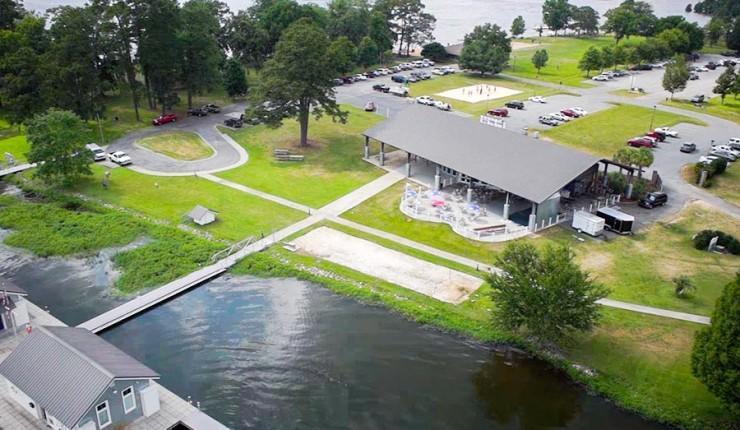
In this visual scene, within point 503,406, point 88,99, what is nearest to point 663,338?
point 503,406

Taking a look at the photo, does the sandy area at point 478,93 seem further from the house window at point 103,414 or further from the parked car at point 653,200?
the house window at point 103,414

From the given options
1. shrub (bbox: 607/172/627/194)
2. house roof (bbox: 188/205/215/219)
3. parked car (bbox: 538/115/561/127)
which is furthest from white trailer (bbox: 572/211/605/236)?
parked car (bbox: 538/115/561/127)

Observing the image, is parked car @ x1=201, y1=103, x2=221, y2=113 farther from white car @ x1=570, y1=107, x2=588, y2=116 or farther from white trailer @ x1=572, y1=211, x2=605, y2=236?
white trailer @ x1=572, y1=211, x2=605, y2=236

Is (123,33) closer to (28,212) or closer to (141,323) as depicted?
(28,212)

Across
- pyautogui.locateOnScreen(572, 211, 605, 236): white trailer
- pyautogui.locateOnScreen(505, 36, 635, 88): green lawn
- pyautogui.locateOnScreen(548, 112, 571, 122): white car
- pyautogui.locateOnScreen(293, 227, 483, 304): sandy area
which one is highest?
pyautogui.locateOnScreen(505, 36, 635, 88): green lawn

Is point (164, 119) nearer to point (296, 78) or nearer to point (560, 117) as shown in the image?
point (296, 78)

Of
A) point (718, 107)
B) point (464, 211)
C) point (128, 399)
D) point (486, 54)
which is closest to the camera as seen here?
point (128, 399)

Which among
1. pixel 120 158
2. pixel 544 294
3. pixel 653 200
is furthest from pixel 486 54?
pixel 544 294
